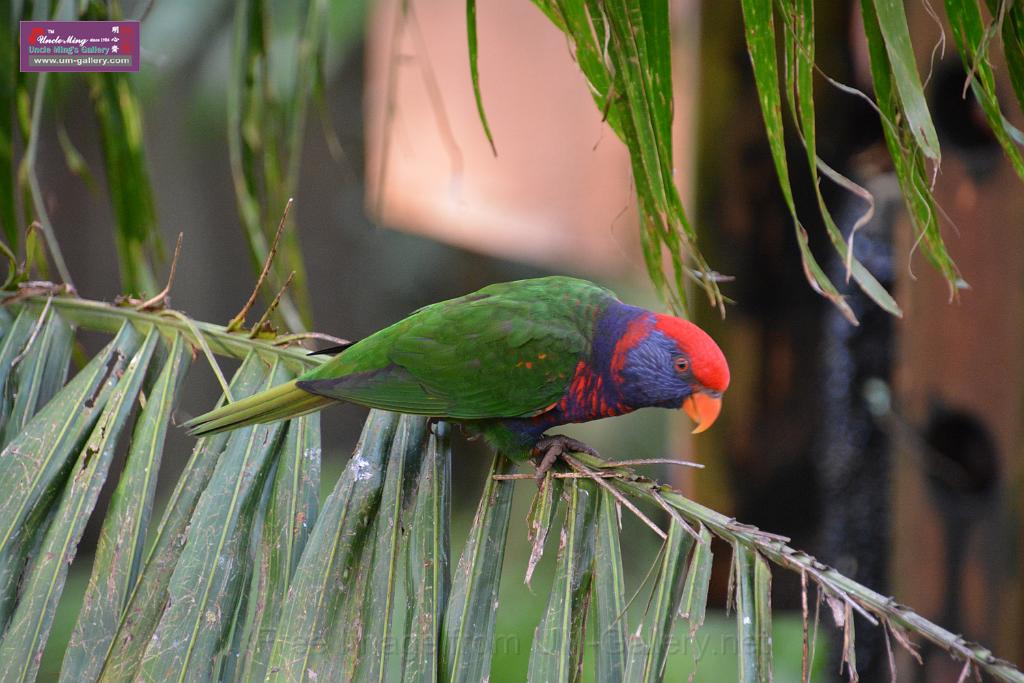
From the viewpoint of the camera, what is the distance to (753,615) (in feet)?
2.94

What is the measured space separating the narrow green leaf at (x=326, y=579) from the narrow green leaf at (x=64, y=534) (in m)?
0.27

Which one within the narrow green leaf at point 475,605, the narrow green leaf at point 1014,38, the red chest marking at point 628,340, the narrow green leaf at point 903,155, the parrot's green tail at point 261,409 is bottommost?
the narrow green leaf at point 475,605

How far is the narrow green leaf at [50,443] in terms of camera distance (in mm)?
1033

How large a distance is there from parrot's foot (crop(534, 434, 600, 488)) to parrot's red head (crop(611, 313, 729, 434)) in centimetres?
14

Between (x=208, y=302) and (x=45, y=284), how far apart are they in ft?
11.5

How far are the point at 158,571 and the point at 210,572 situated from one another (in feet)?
0.26

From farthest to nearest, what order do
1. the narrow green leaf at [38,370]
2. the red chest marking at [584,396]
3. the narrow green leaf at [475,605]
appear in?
the red chest marking at [584,396]
the narrow green leaf at [38,370]
the narrow green leaf at [475,605]

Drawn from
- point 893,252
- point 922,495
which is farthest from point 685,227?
point 893,252

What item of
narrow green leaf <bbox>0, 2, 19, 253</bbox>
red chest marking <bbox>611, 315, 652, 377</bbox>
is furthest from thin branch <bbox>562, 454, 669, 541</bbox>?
narrow green leaf <bbox>0, 2, 19, 253</bbox>

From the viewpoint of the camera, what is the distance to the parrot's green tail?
1.10m

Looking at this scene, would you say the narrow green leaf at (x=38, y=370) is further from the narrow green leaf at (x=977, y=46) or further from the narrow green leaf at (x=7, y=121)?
the narrow green leaf at (x=977, y=46)

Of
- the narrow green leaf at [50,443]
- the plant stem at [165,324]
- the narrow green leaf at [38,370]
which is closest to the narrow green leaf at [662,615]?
the plant stem at [165,324]

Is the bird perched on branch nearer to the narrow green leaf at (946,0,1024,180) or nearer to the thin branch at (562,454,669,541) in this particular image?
the thin branch at (562,454,669,541)

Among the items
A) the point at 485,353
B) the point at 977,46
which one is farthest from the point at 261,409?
the point at 977,46
